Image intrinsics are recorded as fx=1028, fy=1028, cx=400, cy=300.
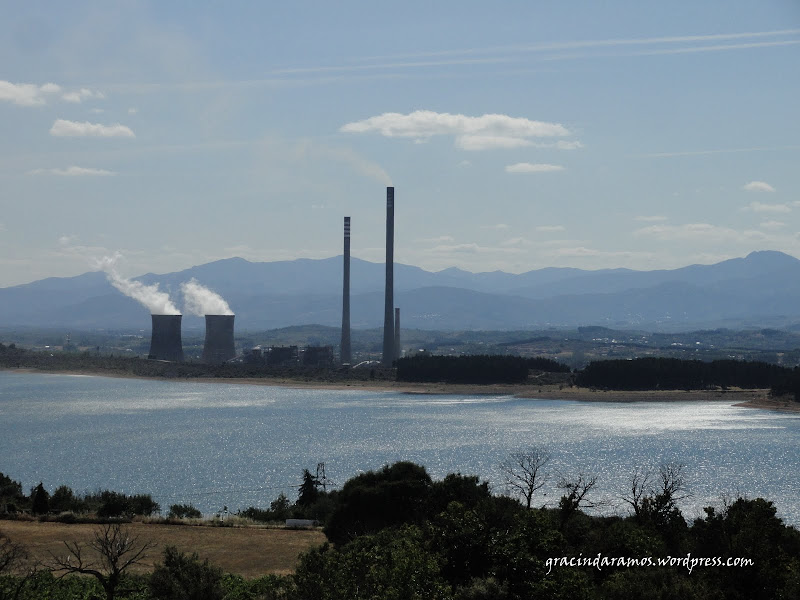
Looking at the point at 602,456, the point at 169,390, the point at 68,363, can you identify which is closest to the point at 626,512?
the point at 602,456

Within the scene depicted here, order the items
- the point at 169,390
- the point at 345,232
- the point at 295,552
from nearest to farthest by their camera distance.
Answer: the point at 295,552, the point at 169,390, the point at 345,232

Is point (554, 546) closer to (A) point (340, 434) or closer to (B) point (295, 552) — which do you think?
(B) point (295, 552)

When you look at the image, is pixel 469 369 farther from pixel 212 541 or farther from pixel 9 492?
pixel 212 541

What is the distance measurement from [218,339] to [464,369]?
36608 millimetres

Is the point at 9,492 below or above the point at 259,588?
below

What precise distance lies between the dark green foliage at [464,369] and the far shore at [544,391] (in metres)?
1.75

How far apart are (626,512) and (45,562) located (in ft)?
78.3

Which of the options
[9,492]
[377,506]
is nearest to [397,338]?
[9,492]

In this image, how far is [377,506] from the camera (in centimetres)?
3150

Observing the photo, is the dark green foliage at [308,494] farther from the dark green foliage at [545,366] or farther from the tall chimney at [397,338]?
the tall chimney at [397,338]

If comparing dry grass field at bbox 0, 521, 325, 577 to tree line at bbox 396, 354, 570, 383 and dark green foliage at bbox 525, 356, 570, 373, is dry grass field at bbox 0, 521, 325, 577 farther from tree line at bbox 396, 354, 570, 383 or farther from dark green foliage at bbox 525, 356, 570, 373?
dark green foliage at bbox 525, 356, 570, 373

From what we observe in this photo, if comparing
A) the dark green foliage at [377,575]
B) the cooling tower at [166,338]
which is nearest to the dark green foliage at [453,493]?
the dark green foliage at [377,575]

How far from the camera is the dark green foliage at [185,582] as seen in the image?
2120 cm

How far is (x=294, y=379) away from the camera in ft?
437
